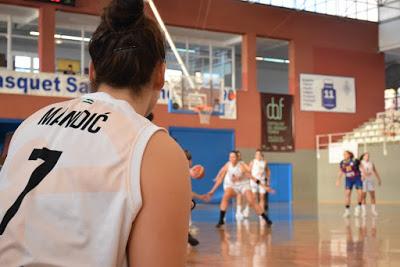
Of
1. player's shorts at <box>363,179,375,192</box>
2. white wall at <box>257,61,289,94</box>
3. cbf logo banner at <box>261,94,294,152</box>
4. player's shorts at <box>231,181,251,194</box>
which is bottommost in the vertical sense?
player's shorts at <box>363,179,375,192</box>

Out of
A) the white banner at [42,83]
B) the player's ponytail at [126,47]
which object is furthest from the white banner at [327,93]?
the player's ponytail at [126,47]

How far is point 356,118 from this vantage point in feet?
89.0

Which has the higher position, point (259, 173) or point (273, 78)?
point (273, 78)

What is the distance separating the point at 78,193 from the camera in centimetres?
134

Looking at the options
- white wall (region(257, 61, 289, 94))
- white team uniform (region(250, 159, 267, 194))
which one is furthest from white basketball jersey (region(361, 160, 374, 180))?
white wall (region(257, 61, 289, 94))

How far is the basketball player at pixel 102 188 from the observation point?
130 cm

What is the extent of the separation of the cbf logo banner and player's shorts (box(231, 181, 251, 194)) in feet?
39.3

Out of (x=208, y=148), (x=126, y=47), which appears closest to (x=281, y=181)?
(x=208, y=148)

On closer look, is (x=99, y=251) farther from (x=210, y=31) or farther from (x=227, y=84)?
(x=227, y=84)

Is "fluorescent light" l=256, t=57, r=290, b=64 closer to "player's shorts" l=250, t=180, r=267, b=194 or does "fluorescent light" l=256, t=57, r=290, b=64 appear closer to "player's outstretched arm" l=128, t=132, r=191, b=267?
"player's shorts" l=250, t=180, r=267, b=194

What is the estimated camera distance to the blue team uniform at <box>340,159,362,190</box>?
55.4 feet

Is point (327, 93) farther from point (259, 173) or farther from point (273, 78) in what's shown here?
point (259, 173)

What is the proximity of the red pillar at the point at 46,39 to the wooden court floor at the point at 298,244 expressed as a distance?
10356mm

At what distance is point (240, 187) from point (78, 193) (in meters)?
12.1
